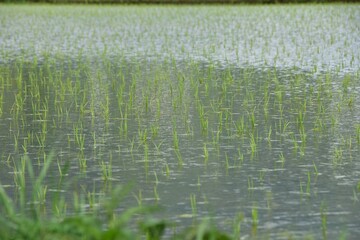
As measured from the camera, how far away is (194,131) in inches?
249

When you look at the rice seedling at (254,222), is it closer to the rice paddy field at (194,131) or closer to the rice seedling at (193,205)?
the rice paddy field at (194,131)

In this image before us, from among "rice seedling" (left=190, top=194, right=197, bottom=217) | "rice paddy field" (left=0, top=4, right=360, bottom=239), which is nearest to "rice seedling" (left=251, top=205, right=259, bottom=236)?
"rice paddy field" (left=0, top=4, right=360, bottom=239)

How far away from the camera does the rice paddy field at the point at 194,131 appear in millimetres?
4328

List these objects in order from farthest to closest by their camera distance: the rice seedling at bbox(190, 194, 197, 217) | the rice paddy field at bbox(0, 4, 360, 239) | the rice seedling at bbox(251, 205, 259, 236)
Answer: the rice paddy field at bbox(0, 4, 360, 239), the rice seedling at bbox(190, 194, 197, 217), the rice seedling at bbox(251, 205, 259, 236)

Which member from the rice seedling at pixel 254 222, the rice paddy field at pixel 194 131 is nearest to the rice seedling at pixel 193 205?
the rice paddy field at pixel 194 131

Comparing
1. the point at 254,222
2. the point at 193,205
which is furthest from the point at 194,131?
the point at 254,222

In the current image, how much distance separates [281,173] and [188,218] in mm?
1072

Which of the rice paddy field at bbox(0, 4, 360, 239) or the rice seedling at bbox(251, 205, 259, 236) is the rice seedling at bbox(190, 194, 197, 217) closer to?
the rice paddy field at bbox(0, 4, 360, 239)

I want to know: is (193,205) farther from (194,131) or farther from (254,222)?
(194,131)

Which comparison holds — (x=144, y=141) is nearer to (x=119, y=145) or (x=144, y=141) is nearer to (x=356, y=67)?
(x=119, y=145)

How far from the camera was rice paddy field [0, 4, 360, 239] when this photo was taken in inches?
170

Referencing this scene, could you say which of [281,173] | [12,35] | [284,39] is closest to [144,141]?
[281,173]

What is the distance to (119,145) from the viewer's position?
5926 millimetres

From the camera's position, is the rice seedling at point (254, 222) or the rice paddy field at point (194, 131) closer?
the rice seedling at point (254, 222)
